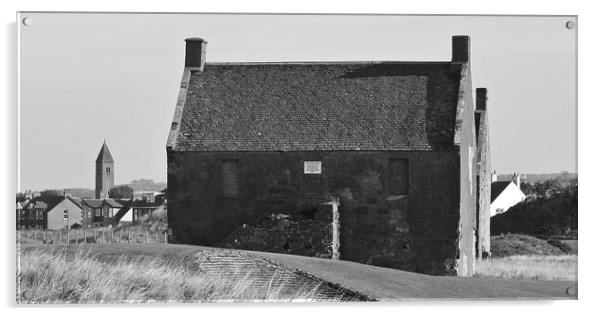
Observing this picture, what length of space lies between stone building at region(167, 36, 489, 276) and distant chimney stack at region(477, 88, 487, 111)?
847 cm

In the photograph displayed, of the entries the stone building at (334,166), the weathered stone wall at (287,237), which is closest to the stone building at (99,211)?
the stone building at (334,166)

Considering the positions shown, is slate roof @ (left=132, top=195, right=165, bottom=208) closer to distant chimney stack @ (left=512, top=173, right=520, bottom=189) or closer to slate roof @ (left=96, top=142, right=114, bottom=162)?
slate roof @ (left=96, top=142, right=114, bottom=162)

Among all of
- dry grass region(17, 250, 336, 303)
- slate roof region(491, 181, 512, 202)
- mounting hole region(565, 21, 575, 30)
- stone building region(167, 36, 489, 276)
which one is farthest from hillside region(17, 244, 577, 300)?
slate roof region(491, 181, 512, 202)

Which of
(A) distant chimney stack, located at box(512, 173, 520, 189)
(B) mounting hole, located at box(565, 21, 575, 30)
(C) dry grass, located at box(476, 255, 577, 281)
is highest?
(B) mounting hole, located at box(565, 21, 575, 30)

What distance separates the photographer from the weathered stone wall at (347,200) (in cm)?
3984

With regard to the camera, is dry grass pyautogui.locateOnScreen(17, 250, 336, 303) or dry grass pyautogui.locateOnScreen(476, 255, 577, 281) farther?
dry grass pyautogui.locateOnScreen(476, 255, 577, 281)

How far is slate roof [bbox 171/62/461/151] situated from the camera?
40.5 meters

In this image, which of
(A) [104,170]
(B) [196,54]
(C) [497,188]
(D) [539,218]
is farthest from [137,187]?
(C) [497,188]

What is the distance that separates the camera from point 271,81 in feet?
139

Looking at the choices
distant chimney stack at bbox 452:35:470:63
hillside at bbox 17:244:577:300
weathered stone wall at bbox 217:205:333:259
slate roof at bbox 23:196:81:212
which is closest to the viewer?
hillside at bbox 17:244:577:300

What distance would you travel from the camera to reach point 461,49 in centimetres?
4178

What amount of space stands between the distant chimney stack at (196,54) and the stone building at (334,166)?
3.35 feet

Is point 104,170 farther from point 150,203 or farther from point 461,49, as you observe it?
point 461,49

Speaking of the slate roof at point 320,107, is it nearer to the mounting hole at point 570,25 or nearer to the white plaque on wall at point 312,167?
the white plaque on wall at point 312,167
